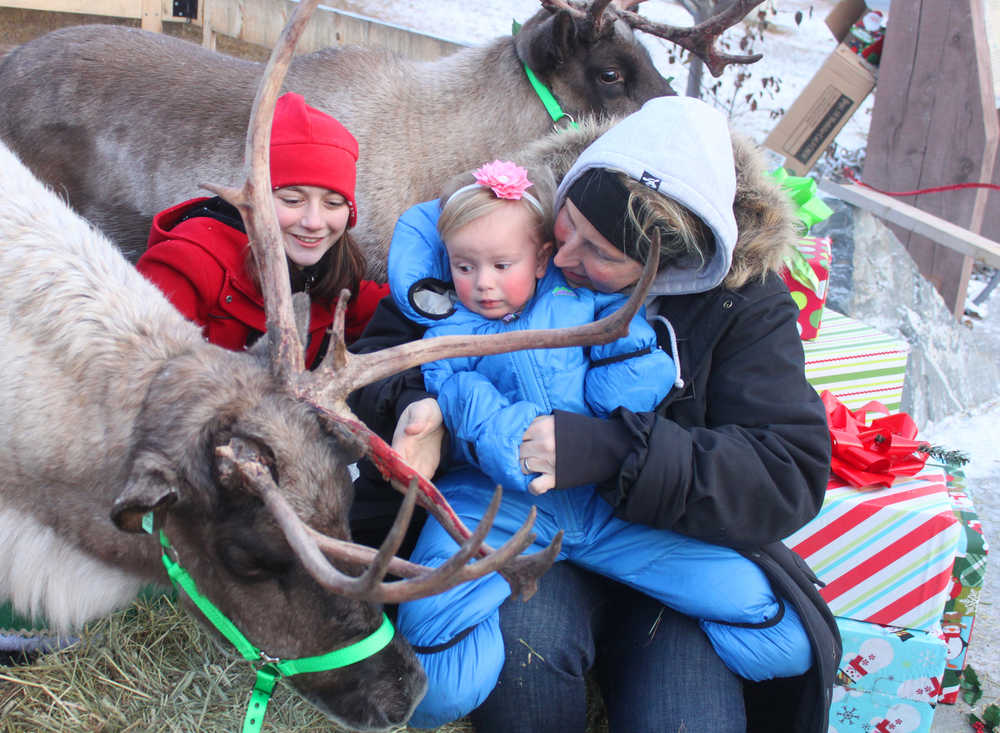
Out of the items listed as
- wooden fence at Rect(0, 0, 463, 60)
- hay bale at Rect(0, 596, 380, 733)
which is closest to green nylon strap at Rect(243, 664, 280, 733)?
hay bale at Rect(0, 596, 380, 733)

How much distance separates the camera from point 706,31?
15.4 feet

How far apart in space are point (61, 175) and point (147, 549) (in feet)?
8.86

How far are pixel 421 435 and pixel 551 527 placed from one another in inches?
16.0

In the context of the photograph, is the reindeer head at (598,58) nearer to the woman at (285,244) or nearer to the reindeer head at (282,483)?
the woman at (285,244)

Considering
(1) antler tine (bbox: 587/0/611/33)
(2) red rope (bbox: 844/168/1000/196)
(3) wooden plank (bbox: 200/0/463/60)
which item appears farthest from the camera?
(3) wooden plank (bbox: 200/0/463/60)

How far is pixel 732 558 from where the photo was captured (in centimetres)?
216

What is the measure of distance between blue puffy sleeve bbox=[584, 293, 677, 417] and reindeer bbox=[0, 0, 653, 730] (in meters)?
0.24

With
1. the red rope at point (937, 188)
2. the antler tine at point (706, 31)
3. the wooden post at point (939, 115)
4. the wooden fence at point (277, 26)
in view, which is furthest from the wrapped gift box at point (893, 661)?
the wooden fence at point (277, 26)

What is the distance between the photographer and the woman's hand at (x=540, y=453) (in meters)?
2.04

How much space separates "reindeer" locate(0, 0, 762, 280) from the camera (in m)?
4.02

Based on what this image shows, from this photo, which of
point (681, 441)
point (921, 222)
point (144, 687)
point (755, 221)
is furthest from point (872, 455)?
point (921, 222)

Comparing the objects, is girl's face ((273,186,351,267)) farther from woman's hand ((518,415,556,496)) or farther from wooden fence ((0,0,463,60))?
wooden fence ((0,0,463,60))

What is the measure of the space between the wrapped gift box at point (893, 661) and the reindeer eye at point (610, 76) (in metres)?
2.92

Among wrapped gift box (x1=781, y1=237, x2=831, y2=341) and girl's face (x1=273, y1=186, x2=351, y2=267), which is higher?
girl's face (x1=273, y1=186, x2=351, y2=267)
